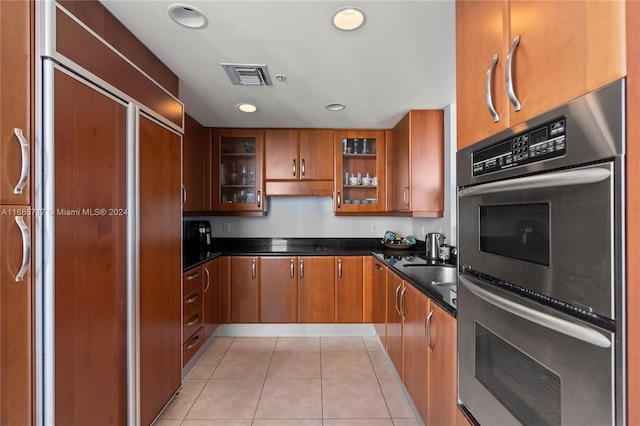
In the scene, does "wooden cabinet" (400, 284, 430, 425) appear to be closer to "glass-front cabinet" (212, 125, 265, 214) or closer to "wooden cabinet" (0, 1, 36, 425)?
"wooden cabinet" (0, 1, 36, 425)

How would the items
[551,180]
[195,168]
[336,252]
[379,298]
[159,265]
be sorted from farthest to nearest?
[336,252]
[195,168]
[379,298]
[159,265]
[551,180]

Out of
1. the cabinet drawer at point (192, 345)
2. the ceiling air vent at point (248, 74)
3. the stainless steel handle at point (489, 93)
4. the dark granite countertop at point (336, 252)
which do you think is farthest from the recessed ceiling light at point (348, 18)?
the cabinet drawer at point (192, 345)

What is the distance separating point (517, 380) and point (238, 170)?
10.1ft

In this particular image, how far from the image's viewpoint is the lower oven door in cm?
58

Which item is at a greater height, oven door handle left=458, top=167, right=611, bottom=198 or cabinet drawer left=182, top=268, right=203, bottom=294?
oven door handle left=458, top=167, right=611, bottom=198

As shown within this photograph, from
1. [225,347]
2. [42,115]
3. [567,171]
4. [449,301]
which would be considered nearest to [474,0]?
[567,171]

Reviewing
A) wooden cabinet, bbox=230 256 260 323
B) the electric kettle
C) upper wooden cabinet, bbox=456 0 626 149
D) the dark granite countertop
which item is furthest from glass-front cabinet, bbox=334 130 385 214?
upper wooden cabinet, bbox=456 0 626 149

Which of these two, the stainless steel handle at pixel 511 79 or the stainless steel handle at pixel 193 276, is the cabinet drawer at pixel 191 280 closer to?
the stainless steel handle at pixel 193 276

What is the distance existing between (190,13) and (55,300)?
134 cm

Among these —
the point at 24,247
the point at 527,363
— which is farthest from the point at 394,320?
the point at 24,247

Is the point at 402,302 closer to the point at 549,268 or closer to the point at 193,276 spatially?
the point at 549,268

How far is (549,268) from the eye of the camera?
27.0 inches

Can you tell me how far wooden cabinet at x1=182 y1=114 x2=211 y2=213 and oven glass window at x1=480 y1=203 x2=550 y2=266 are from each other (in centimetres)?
245

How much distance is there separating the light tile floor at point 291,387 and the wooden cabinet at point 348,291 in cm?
28
